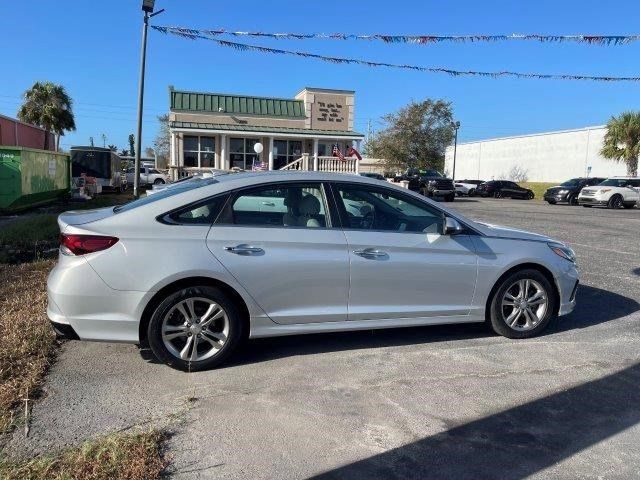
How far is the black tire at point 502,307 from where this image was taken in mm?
5074

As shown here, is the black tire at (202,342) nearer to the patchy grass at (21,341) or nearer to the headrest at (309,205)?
the patchy grass at (21,341)

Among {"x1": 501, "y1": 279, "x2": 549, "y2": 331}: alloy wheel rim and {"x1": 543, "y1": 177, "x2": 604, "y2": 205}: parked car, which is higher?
{"x1": 543, "y1": 177, "x2": 604, "y2": 205}: parked car

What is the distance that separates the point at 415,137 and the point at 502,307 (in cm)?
5059

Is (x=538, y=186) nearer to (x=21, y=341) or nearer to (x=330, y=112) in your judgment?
(x=330, y=112)

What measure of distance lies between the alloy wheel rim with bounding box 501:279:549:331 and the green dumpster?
14.2 meters

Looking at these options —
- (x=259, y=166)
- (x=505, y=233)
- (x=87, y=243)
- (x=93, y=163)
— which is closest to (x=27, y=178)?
(x=259, y=166)

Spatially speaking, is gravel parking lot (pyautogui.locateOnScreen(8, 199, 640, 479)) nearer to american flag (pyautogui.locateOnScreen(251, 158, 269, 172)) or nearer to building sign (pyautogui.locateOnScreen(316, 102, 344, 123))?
american flag (pyautogui.locateOnScreen(251, 158, 269, 172))

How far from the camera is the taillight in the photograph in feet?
13.3

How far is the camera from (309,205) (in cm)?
463

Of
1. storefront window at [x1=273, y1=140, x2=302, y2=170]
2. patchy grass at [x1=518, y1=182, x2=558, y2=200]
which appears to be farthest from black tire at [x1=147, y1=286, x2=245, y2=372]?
patchy grass at [x1=518, y1=182, x2=558, y2=200]

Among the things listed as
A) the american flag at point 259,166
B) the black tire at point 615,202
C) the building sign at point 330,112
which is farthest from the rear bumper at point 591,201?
the american flag at point 259,166

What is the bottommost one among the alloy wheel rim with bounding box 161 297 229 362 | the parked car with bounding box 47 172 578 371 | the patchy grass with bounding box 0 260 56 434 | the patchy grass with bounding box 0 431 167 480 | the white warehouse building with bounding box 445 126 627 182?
the patchy grass with bounding box 0 431 167 480

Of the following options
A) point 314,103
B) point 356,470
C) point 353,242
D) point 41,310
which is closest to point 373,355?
point 353,242

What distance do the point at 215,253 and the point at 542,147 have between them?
58.6 meters
